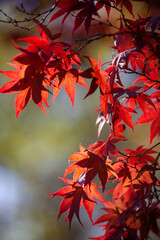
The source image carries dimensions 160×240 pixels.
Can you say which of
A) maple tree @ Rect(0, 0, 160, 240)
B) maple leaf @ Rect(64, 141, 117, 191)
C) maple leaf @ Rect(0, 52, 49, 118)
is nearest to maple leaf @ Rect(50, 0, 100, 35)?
maple tree @ Rect(0, 0, 160, 240)

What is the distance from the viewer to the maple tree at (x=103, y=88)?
0.78 meters

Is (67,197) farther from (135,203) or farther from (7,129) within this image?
(7,129)

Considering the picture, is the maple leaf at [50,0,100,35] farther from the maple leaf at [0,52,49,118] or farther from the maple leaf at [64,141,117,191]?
the maple leaf at [64,141,117,191]

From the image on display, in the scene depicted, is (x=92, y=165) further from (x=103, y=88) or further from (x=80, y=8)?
(x=80, y=8)

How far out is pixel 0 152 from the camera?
554cm

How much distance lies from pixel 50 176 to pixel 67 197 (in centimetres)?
472

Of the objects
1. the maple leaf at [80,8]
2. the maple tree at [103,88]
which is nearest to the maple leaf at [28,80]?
the maple tree at [103,88]

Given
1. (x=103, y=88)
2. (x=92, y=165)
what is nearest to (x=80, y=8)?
(x=103, y=88)

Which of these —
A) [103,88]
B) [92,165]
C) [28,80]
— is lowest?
[92,165]

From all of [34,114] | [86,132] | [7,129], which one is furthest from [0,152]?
[86,132]

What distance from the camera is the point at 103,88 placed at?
87 centimetres

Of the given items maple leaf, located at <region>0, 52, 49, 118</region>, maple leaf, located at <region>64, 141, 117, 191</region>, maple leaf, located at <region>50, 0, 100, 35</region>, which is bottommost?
maple leaf, located at <region>64, 141, 117, 191</region>

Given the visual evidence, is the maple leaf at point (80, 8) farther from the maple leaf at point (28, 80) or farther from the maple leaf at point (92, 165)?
the maple leaf at point (92, 165)

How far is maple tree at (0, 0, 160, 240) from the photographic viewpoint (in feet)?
2.56
